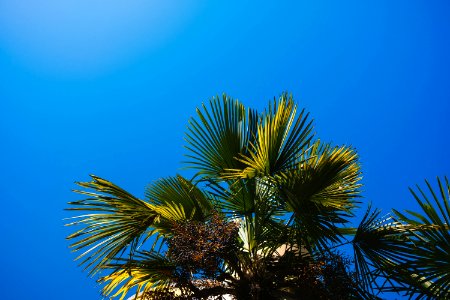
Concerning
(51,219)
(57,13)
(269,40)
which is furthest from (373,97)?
(51,219)

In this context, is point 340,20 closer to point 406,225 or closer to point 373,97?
point 373,97

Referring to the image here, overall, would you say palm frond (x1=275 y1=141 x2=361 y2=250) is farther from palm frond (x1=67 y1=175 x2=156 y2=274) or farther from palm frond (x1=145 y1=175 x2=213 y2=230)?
palm frond (x1=67 y1=175 x2=156 y2=274)

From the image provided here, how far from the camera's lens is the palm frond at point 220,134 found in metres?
3.85

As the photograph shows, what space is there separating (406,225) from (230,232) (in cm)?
172

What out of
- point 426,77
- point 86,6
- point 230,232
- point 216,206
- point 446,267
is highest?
point 86,6

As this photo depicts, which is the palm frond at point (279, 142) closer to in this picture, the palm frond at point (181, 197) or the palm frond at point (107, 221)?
the palm frond at point (181, 197)

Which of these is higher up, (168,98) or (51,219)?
(168,98)

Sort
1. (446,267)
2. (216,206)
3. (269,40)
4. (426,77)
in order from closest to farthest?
1. (446,267)
2. (216,206)
3. (426,77)
4. (269,40)

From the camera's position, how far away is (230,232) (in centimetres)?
302

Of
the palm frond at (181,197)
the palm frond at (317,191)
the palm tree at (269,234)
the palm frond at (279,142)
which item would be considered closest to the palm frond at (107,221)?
the palm tree at (269,234)

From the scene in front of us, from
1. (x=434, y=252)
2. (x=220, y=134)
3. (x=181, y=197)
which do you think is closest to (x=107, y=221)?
(x=181, y=197)

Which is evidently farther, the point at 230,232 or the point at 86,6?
the point at 86,6

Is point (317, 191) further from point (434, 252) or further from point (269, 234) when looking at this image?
point (434, 252)

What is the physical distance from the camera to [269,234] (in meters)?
3.74
